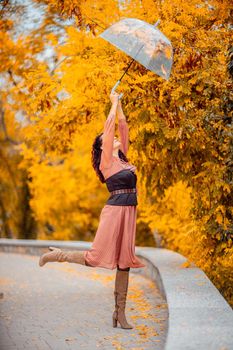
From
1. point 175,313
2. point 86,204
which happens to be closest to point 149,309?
point 175,313

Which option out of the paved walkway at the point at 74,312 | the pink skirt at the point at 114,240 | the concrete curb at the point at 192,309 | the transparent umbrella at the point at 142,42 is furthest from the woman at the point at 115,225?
the transparent umbrella at the point at 142,42

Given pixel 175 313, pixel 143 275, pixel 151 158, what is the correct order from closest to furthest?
pixel 175 313 < pixel 151 158 < pixel 143 275

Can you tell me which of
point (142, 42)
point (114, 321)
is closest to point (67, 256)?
point (114, 321)

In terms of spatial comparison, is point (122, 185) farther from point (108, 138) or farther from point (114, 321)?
point (114, 321)

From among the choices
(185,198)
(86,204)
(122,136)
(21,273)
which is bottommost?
(86,204)

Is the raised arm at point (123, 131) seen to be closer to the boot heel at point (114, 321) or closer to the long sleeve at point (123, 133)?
the long sleeve at point (123, 133)

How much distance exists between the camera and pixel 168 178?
9258 millimetres

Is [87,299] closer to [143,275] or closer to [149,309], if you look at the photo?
[149,309]

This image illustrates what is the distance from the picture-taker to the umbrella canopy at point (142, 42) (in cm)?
680

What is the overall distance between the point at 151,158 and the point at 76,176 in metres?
12.5

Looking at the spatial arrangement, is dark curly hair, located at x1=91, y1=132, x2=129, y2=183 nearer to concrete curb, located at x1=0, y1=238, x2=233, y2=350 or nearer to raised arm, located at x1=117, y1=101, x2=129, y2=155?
raised arm, located at x1=117, y1=101, x2=129, y2=155

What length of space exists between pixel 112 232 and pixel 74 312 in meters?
1.60

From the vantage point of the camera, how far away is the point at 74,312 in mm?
7484

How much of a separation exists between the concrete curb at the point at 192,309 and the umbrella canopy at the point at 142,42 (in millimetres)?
2202
